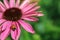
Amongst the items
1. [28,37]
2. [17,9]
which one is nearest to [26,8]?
[17,9]

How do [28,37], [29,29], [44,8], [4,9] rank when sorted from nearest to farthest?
[29,29], [4,9], [28,37], [44,8]

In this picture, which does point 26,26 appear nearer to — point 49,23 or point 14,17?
point 14,17

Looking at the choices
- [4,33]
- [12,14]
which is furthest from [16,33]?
[12,14]

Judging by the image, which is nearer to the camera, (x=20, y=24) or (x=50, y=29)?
(x=20, y=24)

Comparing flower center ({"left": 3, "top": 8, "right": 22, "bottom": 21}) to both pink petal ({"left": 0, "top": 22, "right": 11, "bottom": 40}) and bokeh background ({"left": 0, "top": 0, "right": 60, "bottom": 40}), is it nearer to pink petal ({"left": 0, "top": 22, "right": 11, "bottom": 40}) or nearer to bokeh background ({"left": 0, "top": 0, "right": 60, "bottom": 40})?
pink petal ({"left": 0, "top": 22, "right": 11, "bottom": 40})

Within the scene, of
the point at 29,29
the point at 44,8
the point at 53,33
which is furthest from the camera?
the point at 44,8

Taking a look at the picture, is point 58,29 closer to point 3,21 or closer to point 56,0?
point 56,0

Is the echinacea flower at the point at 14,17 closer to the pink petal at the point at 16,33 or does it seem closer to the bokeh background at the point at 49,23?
the pink petal at the point at 16,33
